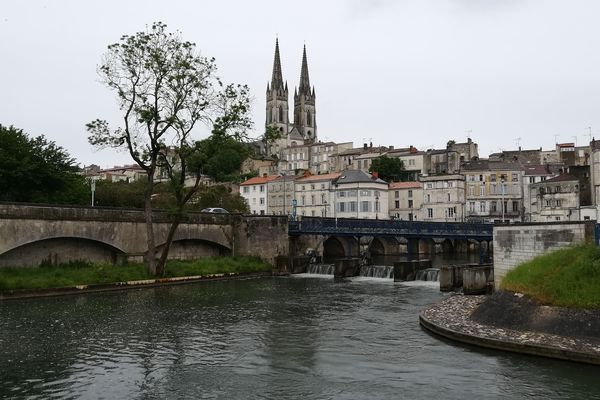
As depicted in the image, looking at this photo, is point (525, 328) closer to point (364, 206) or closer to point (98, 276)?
point (98, 276)

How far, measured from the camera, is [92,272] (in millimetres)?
40000

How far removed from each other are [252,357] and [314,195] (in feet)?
264

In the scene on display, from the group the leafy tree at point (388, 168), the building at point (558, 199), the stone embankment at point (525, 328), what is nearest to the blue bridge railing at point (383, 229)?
the stone embankment at point (525, 328)

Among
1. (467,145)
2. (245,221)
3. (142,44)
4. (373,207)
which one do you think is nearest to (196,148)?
(142,44)

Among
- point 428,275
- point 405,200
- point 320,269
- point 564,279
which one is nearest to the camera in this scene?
point 564,279

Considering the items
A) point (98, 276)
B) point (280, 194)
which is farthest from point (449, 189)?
point (98, 276)

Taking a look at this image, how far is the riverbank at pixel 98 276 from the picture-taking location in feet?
117

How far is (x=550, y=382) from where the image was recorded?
16797 mm

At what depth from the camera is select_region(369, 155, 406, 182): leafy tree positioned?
111m

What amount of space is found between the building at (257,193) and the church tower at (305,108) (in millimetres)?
72601

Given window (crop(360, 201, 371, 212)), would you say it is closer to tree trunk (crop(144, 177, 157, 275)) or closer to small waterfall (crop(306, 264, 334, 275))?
small waterfall (crop(306, 264, 334, 275))

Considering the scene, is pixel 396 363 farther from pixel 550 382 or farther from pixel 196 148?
pixel 196 148

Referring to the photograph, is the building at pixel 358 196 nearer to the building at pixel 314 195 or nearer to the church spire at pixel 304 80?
the building at pixel 314 195

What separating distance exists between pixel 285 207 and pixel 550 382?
279 ft
